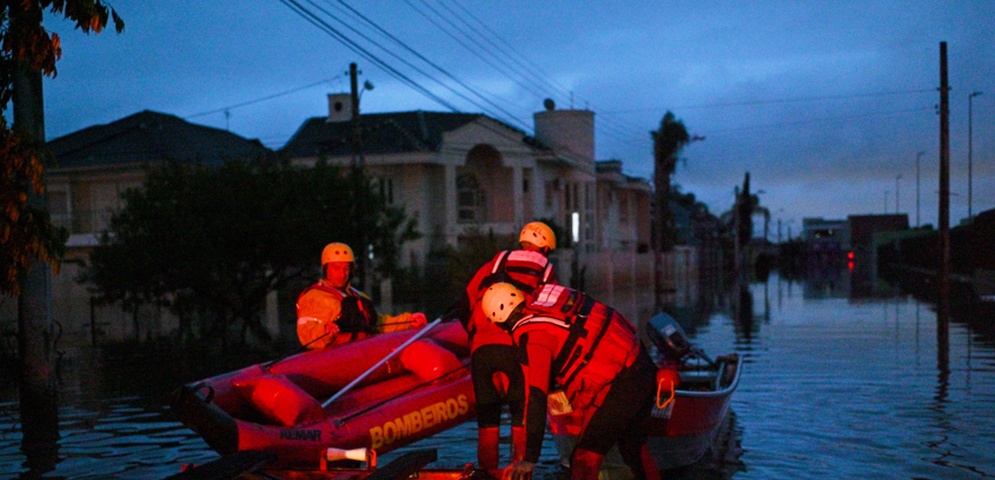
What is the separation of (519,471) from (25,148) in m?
4.67

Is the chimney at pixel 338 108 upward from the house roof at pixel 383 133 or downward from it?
upward

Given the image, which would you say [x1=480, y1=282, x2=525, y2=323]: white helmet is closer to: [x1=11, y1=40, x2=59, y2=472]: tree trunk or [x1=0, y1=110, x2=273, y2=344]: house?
[x1=11, y1=40, x2=59, y2=472]: tree trunk

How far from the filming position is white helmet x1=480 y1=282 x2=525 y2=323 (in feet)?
24.7

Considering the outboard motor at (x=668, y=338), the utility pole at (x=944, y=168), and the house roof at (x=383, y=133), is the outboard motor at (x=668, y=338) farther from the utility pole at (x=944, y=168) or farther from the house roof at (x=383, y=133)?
the house roof at (x=383, y=133)

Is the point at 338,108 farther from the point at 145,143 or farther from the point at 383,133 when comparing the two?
the point at 145,143

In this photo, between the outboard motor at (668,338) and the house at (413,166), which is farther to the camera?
the house at (413,166)

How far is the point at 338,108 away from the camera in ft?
160

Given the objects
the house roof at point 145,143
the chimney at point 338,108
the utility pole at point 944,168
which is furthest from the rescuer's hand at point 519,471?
the chimney at point 338,108

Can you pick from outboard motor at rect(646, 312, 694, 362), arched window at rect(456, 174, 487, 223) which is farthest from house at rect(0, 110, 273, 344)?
outboard motor at rect(646, 312, 694, 362)

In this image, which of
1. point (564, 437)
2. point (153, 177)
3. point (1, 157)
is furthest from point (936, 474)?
point (153, 177)

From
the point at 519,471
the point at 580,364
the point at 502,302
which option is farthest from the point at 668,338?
the point at 519,471

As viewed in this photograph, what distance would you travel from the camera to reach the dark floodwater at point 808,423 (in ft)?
34.8

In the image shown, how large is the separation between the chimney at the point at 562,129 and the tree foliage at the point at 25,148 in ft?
147

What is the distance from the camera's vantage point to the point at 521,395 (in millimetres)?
8523
